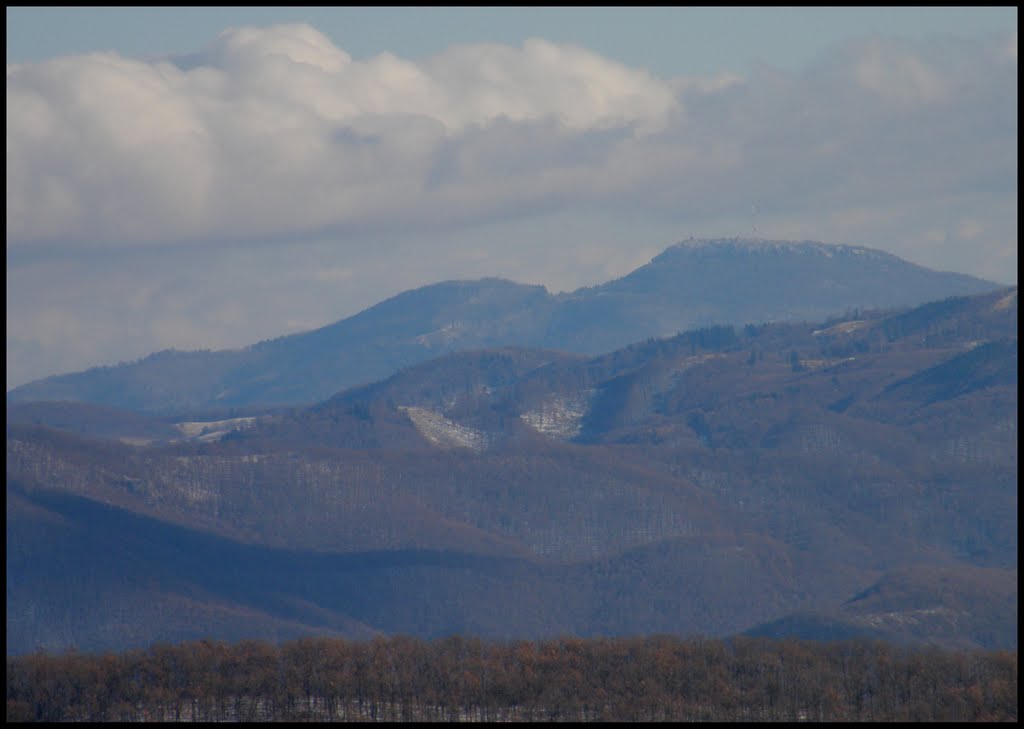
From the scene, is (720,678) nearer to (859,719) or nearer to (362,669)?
(859,719)

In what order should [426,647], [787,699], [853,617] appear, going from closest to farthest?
[787,699] → [426,647] → [853,617]

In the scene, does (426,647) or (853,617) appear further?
(853,617)

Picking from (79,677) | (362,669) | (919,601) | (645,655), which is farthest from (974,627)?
(79,677)

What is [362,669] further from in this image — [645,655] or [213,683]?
[645,655]

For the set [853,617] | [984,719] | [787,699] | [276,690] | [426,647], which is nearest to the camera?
[984,719]

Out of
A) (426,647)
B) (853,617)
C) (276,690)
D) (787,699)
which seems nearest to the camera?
(787,699)

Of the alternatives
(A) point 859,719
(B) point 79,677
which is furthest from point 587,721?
(B) point 79,677
